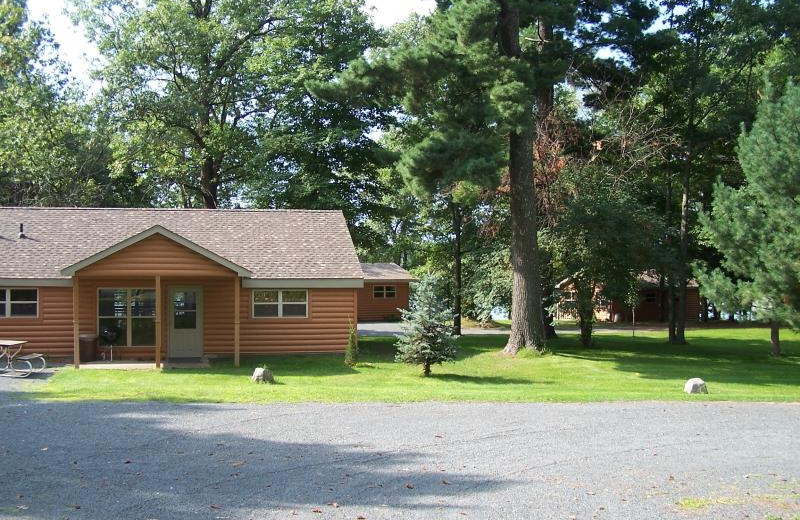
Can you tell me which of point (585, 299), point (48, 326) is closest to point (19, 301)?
point (48, 326)

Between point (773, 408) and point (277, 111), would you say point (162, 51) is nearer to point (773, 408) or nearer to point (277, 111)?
point (277, 111)

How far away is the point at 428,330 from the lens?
59.6 feet

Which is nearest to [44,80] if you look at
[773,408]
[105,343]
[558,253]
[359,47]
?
[359,47]

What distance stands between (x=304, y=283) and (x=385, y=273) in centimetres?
2371

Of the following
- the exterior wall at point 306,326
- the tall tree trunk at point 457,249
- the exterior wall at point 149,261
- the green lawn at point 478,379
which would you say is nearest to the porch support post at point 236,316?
the green lawn at point 478,379

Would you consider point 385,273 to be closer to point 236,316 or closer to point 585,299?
point 585,299

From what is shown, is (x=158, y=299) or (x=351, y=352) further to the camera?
(x=351, y=352)

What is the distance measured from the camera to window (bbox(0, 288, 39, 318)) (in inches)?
800

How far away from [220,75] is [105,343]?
1635 cm

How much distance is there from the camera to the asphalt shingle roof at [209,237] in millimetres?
21172

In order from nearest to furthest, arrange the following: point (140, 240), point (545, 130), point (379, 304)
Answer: point (140, 240) < point (545, 130) < point (379, 304)

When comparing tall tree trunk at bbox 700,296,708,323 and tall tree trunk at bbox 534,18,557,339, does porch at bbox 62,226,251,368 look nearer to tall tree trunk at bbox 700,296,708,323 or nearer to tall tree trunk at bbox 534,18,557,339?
tall tree trunk at bbox 534,18,557,339

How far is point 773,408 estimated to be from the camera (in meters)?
12.3

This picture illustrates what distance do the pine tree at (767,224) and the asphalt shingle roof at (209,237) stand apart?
10.1 m
